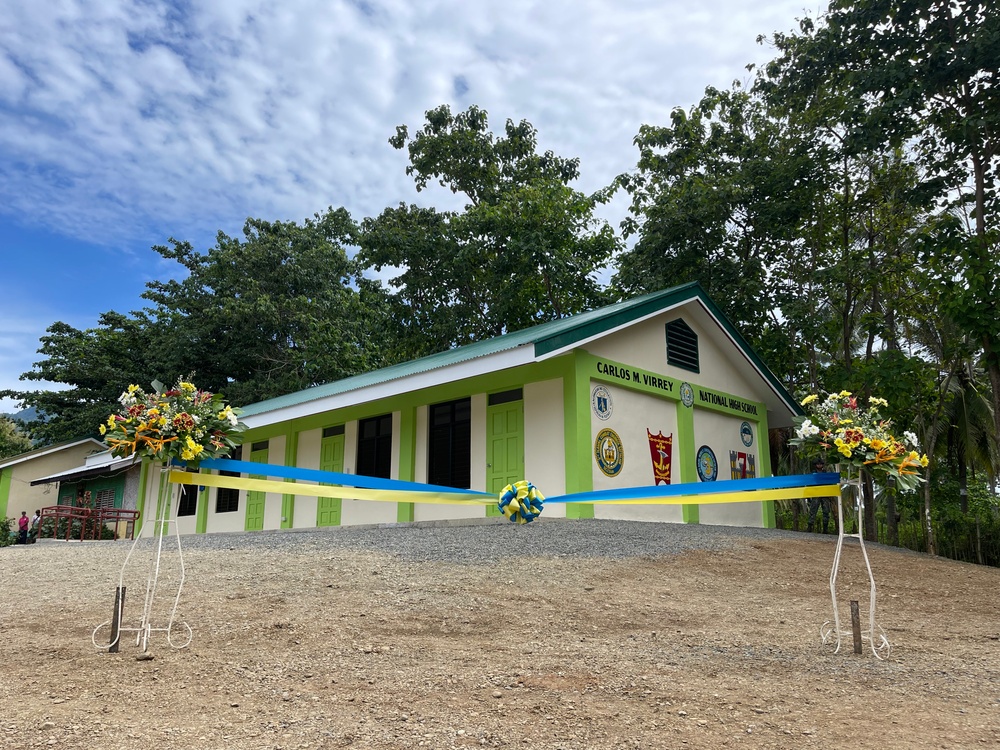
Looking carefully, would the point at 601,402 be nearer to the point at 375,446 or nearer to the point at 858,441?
the point at 375,446

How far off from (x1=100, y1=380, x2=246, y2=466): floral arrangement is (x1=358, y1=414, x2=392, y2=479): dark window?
10.0 m

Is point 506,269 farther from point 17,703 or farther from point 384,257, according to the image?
point 17,703

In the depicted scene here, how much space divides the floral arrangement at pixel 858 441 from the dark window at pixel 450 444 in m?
8.92

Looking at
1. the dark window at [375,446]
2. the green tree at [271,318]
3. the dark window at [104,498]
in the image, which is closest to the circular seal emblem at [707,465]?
the dark window at [375,446]

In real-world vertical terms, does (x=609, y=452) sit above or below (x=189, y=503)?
above

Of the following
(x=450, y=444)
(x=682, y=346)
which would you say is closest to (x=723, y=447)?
(x=682, y=346)

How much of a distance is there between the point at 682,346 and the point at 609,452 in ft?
11.2

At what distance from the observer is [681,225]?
2005 cm

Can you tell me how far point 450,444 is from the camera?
14.6 meters

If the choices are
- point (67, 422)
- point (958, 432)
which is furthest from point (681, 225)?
point (67, 422)

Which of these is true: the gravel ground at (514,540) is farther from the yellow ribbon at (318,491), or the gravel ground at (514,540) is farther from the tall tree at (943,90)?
the tall tree at (943,90)

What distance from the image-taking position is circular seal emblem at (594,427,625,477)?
13.0 meters

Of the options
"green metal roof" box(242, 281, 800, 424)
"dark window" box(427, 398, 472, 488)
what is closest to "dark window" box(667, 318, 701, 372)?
"green metal roof" box(242, 281, 800, 424)

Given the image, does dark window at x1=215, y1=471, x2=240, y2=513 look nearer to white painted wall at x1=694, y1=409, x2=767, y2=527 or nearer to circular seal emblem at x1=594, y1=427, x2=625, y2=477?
circular seal emblem at x1=594, y1=427, x2=625, y2=477
